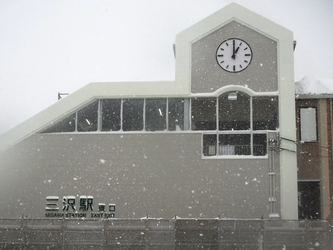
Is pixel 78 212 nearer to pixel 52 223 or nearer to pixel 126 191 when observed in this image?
pixel 126 191

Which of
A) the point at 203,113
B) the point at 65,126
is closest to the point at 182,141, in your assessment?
the point at 203,113

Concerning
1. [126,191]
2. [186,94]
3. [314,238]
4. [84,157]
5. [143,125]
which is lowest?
[314,238]

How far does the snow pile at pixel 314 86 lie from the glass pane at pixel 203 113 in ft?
18.1

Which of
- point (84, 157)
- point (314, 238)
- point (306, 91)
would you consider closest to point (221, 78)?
point (306, 91)

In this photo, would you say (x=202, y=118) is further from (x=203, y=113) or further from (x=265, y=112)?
(x=265, y=112)

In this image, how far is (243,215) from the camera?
68.7 feet

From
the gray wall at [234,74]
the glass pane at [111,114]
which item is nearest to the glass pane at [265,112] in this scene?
the gray wall at [234,74]

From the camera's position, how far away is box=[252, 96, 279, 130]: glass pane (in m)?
21.7

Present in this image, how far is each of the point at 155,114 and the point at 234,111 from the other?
380 centimetres

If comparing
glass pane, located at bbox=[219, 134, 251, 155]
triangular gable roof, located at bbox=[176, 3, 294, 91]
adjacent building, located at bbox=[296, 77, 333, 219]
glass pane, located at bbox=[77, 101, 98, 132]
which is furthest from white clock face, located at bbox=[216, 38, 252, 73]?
glass pane, located at bbox=[77, 101, 98, 132]

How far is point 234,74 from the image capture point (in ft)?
72.0

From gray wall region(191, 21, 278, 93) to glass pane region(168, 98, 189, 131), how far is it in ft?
2.89

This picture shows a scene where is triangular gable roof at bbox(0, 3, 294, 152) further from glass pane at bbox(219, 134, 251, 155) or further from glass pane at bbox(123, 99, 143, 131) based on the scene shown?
glass pane at bbox(219, 134, 251, 155)

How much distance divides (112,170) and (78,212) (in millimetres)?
2563
